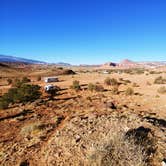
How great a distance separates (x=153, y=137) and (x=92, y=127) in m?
2.75

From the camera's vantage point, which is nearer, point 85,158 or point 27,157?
point 85,158

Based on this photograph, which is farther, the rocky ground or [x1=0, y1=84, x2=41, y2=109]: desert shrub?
[x1=0, y1=84, x2=41, y2=109]: desert shrub

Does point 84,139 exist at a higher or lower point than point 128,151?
lower

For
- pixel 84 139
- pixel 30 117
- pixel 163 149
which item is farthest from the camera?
pixel 30 117

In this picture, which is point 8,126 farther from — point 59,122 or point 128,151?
point 128,151

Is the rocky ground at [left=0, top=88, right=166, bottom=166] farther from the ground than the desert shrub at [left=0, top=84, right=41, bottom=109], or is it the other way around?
the rocky ground at [left=0, top=88, right=166, bottom=166]

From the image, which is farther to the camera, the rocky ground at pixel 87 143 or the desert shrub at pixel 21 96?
the desert shrub at pixel 21 96

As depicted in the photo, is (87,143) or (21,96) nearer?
(87,143)

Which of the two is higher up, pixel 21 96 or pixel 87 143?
pixel 87 143

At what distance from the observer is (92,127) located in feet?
32.3

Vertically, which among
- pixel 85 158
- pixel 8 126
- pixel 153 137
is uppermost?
pixel 153 137

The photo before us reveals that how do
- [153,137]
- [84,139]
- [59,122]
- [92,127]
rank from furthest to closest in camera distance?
[59,122] < [92,127] < [84,139] < [153,137]

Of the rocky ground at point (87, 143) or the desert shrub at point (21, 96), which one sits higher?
the rocky ground at point (87, 143)

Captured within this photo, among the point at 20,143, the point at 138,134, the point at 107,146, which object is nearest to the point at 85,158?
the point at 107,146
